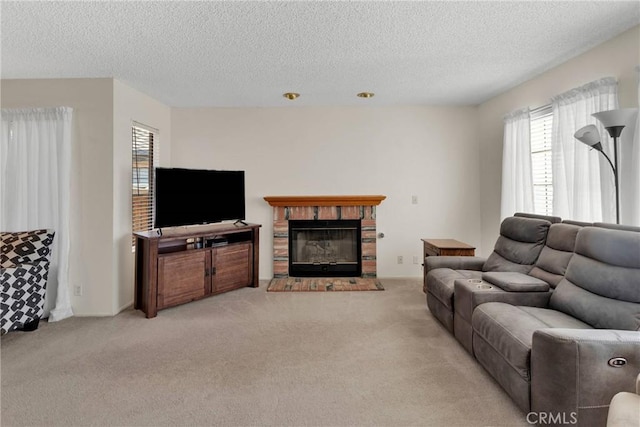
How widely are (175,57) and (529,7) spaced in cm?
290

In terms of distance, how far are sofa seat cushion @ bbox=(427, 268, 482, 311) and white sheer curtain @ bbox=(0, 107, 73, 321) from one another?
12.6ft

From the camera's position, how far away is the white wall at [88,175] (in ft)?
11.2

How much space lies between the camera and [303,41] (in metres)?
2.66

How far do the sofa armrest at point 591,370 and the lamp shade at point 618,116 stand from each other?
157cm

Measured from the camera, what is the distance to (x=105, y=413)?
1.87 meters

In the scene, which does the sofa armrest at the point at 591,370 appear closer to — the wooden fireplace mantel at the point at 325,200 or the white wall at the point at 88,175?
the wooden fireplace mantel at the point at 325,200

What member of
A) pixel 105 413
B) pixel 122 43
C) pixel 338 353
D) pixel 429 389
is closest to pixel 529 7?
pixel 429 389

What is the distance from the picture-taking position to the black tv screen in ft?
11.8

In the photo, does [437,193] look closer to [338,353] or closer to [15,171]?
[338,353]

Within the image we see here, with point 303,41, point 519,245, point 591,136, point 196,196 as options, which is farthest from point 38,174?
point 591,136

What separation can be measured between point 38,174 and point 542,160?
5.50 metres

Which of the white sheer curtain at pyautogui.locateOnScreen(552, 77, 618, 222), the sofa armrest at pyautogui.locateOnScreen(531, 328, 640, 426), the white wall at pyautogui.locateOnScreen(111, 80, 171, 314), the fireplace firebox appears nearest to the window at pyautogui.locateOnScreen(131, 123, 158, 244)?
the white wall at pyautogui.locateOnScreen(111, 80, 171, 314)

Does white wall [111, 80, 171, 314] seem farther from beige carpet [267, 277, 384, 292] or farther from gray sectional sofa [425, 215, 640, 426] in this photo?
gray sectional sofa [425, 215, 640, 426]

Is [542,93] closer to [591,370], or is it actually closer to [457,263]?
[457,263]
